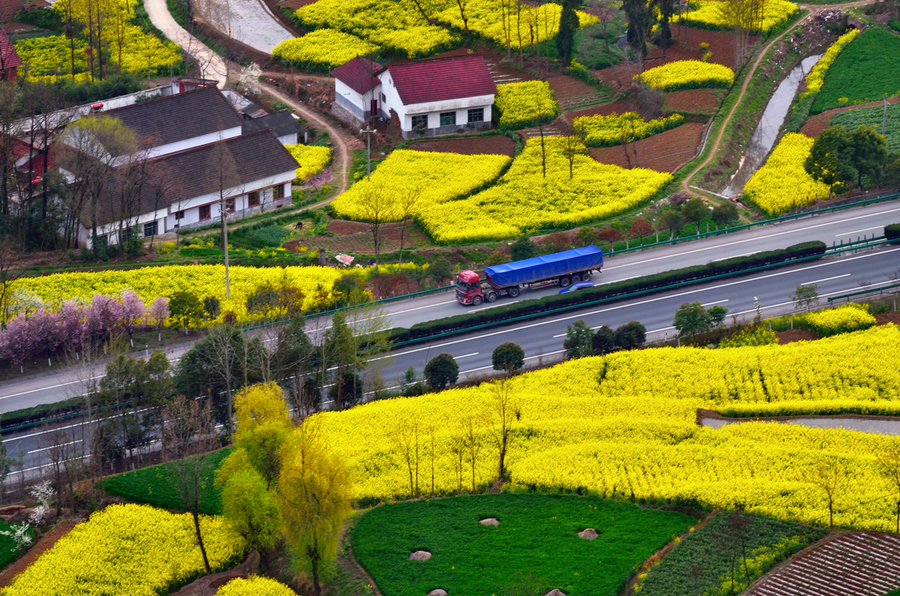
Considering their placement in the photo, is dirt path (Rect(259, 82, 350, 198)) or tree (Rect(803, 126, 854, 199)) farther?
dirt path (Rect(259, 82, 350, 198))

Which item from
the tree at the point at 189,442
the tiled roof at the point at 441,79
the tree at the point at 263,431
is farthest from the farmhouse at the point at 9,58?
the tree at the point at 263,431

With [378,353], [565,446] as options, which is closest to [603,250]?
[378,353]

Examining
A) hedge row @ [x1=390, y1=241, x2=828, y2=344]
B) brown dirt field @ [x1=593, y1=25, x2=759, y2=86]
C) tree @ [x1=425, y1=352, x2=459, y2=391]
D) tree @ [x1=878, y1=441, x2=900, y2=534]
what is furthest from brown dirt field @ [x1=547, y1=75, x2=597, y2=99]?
tree @ [x1=878, y1=441, x2=900, y2=534]

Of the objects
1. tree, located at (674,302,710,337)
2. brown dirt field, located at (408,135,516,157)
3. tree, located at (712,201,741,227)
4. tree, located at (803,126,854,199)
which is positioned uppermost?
brown dirt field, located at (408,135,516,157)

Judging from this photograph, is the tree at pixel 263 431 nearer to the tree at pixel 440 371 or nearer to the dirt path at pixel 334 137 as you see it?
the tree at pixel 440 371

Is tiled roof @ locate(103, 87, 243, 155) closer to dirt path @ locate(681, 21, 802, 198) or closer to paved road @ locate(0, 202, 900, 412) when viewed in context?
paved road @ locate(0, 202, 900, 412)
